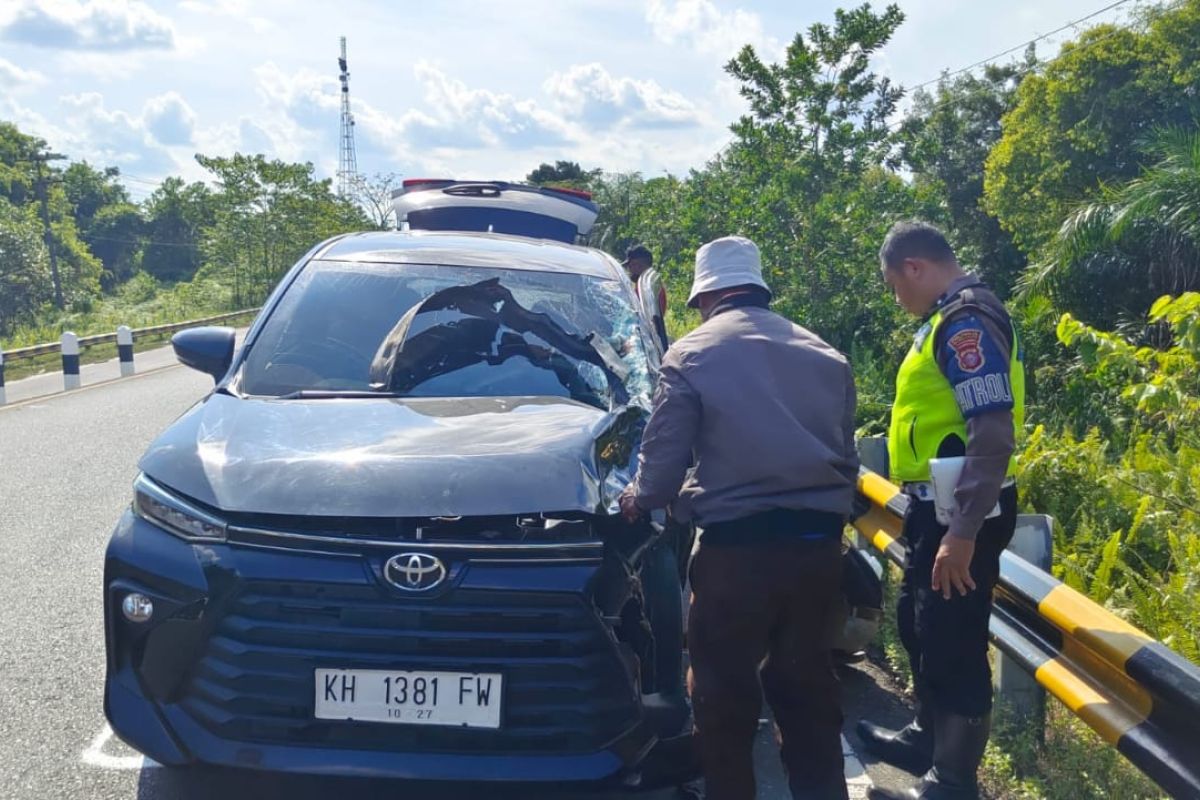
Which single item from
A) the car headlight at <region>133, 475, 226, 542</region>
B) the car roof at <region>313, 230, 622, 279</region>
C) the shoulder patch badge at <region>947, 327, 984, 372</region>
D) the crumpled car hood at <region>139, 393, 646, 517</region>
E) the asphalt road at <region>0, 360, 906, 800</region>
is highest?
the car roof at <region>313, 230, 622, 279</region>

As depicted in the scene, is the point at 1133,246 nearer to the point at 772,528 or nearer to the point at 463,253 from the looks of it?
the point at 463,253

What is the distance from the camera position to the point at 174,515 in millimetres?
3021

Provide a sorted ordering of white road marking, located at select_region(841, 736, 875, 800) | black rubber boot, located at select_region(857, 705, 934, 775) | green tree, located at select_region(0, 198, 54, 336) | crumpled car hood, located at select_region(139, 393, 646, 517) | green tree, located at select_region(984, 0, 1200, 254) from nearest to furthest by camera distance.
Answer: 1. crumpled car hood, located at select_region(139, 393, 646, 517)
2. white road marking, located at select_region(841, 736, 875, 800)
3. black rubber boot, located at select_region(857, 705, 934, 775)
4. green tree, located at select_region(984, 0, 1200, 254)
5. green tree, located at select_region(0, 198, 54, 336)

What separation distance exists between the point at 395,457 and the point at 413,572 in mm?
436

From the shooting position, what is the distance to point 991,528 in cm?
326

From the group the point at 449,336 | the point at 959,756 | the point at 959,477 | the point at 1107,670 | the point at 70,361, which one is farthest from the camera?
the point at 70,361

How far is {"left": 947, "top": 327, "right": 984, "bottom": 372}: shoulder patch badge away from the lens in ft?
10.1

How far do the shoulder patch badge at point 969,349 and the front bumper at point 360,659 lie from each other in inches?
48.9

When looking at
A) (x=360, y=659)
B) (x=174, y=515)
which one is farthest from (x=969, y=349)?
(x=174, y=515)

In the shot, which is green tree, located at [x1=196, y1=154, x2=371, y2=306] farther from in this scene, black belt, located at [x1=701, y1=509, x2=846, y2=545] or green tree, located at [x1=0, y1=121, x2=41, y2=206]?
black belt, located at [x1=701, y1=509, x2=846, y2=545]

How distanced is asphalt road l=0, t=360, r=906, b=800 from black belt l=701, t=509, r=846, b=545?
103 centimetres

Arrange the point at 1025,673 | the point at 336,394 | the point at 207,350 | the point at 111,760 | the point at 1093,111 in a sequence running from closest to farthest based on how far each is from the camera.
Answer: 1. the point at 111,760
2. the point at 1025,673
3. the point at 336,394
4. the point at 207,350
5. the point at 1093,111

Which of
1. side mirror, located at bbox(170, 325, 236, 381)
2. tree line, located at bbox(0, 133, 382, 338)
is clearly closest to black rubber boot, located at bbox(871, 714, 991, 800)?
side mirror, located at bbox(170, 325, 236, 381)

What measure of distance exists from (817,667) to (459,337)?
Answer: 6.57 feet
